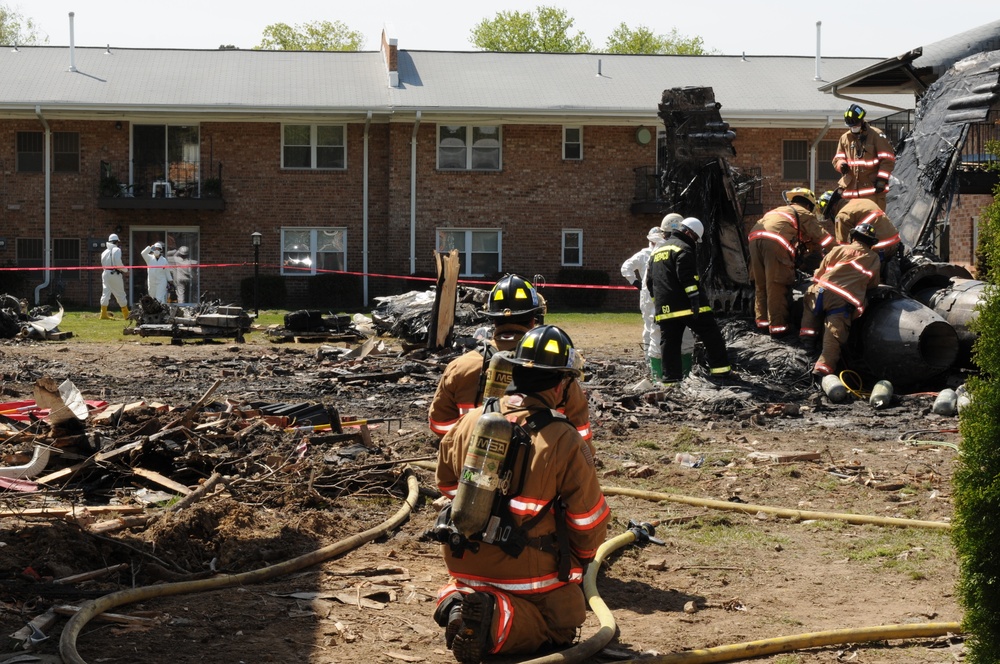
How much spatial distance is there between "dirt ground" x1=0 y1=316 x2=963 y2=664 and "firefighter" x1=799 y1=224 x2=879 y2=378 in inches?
25.8

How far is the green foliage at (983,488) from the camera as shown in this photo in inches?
149

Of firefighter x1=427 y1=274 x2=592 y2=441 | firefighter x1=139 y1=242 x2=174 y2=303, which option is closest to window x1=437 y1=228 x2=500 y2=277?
firefighter x1=139 y1=242 x2=174 y2=303

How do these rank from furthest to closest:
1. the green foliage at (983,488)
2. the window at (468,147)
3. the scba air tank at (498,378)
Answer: the window at (468,147)
the scba air tank at (498,378)
the green foliage at (983,488)

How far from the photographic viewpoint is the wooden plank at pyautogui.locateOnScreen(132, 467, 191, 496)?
7.77m

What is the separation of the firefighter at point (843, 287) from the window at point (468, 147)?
66.3 ft

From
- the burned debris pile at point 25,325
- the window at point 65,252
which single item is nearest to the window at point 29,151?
the window at point 65,252

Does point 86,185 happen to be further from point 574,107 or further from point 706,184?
point 706,184

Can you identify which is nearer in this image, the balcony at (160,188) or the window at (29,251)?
the balcony at (160,188)

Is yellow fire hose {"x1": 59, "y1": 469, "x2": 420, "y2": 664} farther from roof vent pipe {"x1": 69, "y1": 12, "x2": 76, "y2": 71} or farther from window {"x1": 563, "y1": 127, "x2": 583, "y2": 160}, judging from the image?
roof vent pipe {"x1": 69, "y1": 12, "x2": 76, "y2": 71}

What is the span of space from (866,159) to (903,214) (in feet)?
3.37

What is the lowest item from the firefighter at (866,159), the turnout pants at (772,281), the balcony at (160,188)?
the turnout pants at (772,281)

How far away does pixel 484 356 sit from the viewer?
616cm

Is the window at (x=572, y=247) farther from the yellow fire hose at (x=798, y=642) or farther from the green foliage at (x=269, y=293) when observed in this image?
the yellow fire hose at (x=798, y=642)

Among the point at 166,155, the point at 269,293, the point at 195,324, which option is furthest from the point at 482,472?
the point at 166,155
